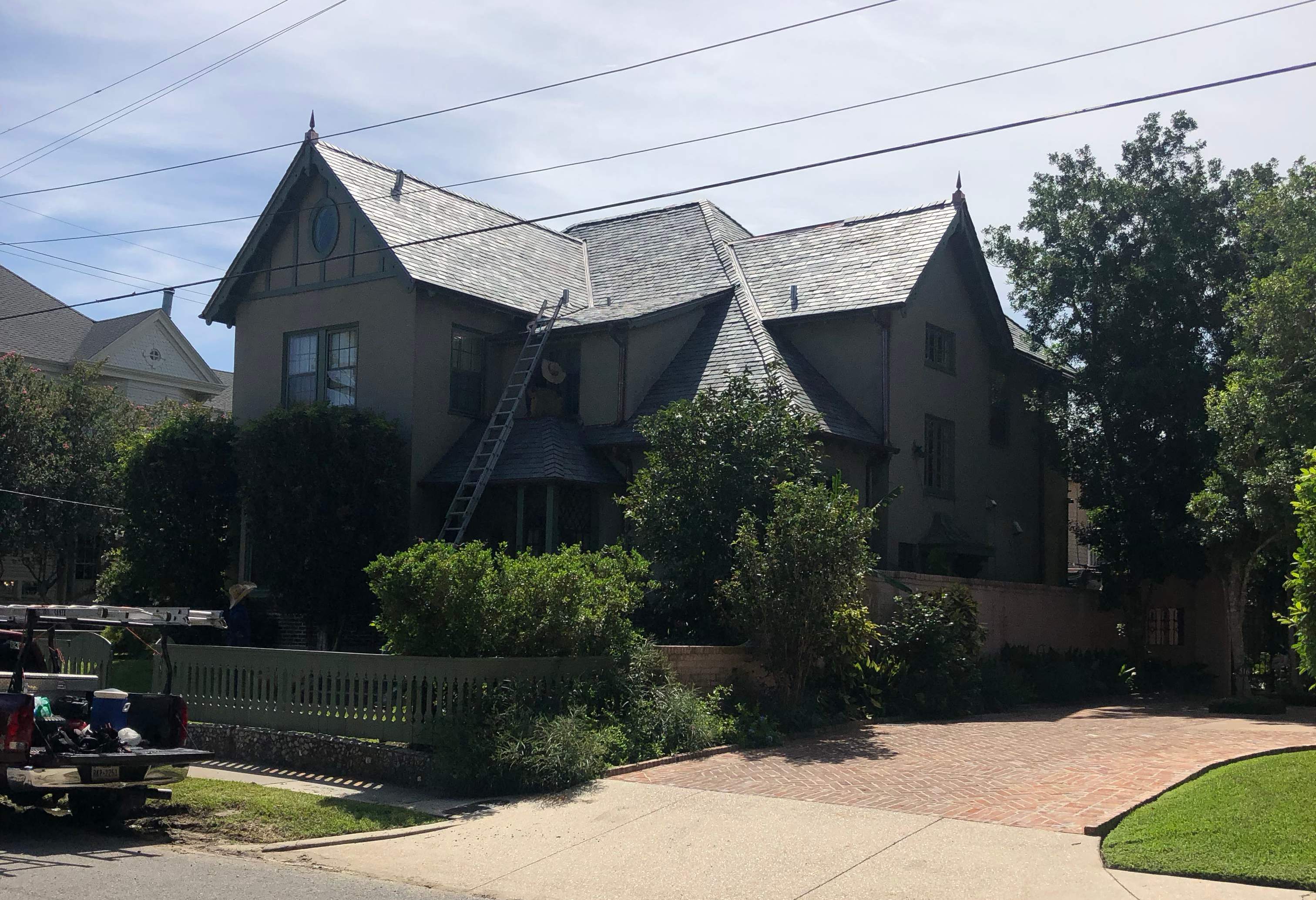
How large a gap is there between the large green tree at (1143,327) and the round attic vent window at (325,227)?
585 inches

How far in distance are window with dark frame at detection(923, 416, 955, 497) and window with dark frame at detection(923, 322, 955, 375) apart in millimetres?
1108

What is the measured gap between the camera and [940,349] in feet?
81.3

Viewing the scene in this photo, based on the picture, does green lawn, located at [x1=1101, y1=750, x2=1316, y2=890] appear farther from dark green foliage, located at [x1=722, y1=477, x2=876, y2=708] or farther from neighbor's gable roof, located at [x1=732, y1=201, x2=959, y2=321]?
neighbor's gable roof, located at [x1=732, y1=201, x2=959, y2=321]

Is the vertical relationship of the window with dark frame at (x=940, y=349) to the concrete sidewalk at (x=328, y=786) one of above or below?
above

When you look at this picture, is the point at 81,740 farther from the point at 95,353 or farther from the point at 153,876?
the point at 95,353

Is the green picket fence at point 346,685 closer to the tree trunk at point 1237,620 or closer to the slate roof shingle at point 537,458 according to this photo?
the slate roof shingle at point 537,458

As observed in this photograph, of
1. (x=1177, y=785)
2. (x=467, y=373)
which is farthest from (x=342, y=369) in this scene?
(x=1177, y=785)

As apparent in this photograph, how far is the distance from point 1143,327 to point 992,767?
1470cm

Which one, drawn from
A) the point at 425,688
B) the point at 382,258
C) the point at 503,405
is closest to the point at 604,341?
the point at 503,405

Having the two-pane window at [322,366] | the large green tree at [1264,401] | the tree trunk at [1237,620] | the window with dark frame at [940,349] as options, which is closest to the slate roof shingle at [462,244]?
the two-pane window at [322,366]

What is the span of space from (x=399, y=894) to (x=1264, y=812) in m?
6.74

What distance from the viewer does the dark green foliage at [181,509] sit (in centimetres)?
2269

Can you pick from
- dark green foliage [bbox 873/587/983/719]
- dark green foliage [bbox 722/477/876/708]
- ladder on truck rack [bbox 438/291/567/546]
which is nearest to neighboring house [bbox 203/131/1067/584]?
ladder on truck rack [bbox 438/291/567/546]

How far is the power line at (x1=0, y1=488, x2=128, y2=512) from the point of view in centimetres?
2916
